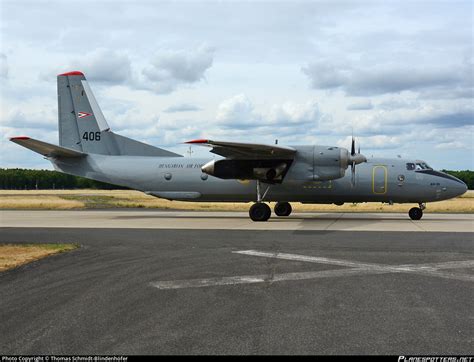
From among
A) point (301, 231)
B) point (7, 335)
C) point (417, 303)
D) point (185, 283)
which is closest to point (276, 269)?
point (185, 283)

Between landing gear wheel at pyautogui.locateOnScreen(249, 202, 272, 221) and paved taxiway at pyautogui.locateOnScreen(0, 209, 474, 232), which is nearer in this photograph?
paved taxiway at pyautogui.locateOnScreen(0, 209, 474, 232)

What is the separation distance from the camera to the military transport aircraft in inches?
917

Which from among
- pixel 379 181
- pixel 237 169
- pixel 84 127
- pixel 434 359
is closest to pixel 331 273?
pixel 434 359

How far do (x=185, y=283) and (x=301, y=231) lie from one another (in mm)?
10467

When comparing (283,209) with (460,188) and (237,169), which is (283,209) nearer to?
(237,169)

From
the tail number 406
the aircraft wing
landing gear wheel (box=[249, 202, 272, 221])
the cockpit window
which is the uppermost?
the tail number 406

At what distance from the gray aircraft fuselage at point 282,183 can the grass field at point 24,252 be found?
482 inches

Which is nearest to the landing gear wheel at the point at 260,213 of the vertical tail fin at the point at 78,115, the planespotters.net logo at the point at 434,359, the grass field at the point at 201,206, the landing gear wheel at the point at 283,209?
the landing gear wheel at the point at 283,209

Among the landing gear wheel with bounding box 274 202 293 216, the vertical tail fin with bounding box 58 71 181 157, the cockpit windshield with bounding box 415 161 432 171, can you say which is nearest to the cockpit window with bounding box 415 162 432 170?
the cockpit windshield with bounding box 415 161 432 171

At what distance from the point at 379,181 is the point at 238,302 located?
19.2 m

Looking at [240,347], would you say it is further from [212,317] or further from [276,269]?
[276,269]

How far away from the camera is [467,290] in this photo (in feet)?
27.9

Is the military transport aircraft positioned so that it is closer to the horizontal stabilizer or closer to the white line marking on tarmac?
the horizontal stabilizer

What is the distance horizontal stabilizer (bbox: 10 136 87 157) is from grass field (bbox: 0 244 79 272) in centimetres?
1081
